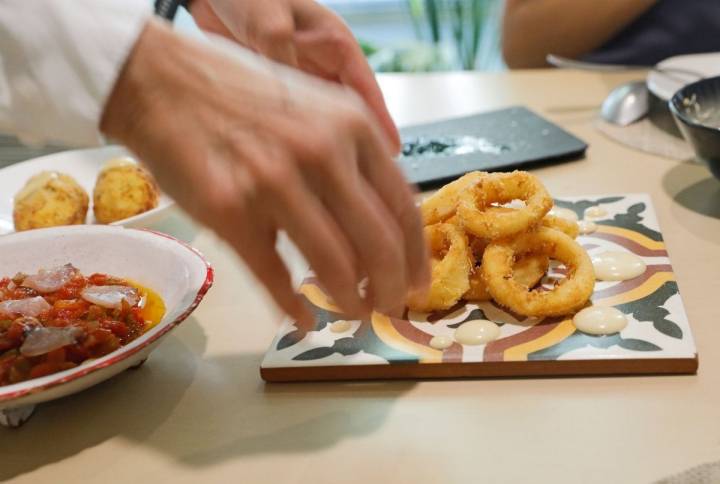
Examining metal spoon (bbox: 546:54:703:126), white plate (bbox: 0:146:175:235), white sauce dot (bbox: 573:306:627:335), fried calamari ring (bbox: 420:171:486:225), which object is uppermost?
fried calamari ring (bbox: 420:171:486:225)

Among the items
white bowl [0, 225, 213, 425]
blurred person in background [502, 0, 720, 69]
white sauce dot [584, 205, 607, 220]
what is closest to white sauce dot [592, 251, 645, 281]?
white sauce dot [584, 205, 607, 220]

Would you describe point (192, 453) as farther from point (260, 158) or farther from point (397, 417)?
point (260, 158)

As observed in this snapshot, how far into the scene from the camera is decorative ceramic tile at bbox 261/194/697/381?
0.84 m

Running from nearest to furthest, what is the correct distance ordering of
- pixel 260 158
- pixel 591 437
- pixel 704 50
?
pixel 260 158
pixel 591 437
pixel 704 50

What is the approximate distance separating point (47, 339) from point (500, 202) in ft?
1.91

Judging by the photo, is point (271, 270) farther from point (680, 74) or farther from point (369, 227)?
point (680, 74)

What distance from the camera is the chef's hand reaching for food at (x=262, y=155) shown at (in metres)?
0.60

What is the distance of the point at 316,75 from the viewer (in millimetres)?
1058

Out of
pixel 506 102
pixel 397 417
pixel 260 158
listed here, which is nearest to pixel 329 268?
pixel 260 158

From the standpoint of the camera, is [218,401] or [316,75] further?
[316,75]

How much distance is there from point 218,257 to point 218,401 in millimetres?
386

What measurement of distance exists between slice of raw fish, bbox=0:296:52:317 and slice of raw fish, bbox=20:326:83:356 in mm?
66

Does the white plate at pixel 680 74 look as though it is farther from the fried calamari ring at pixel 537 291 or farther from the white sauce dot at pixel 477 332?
the white sauce dot at pixel 477 332

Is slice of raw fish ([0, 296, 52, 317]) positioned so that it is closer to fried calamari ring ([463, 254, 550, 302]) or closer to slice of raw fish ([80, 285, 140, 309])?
slice of raw fish ([80, 285, 140, 309])
